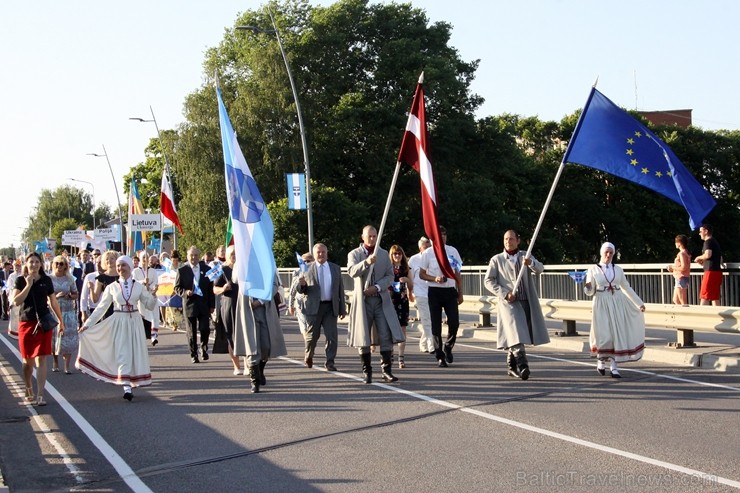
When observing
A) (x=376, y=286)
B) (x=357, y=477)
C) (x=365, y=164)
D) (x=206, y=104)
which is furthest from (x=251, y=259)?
(x=206, y=104)

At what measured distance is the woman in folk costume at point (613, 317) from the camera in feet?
42.5

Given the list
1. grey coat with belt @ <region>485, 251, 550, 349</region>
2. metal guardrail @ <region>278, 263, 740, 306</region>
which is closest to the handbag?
grey coat with belt @ <region>485, 251, 550, 349</region>

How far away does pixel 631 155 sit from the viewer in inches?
480

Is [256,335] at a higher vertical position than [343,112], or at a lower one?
lower

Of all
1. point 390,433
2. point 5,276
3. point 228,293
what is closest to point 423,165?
point 228,293

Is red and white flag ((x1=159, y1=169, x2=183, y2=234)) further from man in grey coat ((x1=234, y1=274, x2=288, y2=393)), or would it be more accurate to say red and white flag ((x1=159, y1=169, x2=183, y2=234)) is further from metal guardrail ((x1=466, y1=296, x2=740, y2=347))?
man in grey coat ((x1=234, y1=274, x2=288, y2=393))

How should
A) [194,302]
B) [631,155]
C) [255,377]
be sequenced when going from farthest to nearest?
[194,302]
[255,377]
[631,155]

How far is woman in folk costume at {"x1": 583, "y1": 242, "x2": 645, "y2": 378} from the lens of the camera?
1297cm

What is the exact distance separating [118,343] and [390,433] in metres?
4.52

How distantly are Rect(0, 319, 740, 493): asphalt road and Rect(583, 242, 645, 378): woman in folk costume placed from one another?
44cm

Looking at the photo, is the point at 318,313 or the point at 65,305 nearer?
the point at 318,313

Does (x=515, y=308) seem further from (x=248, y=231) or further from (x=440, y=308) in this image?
(x=248, y=231)

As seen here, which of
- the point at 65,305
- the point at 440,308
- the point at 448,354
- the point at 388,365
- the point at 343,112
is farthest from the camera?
the point at 343,112

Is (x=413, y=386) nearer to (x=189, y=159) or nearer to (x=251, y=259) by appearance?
(x=251, y=259)
